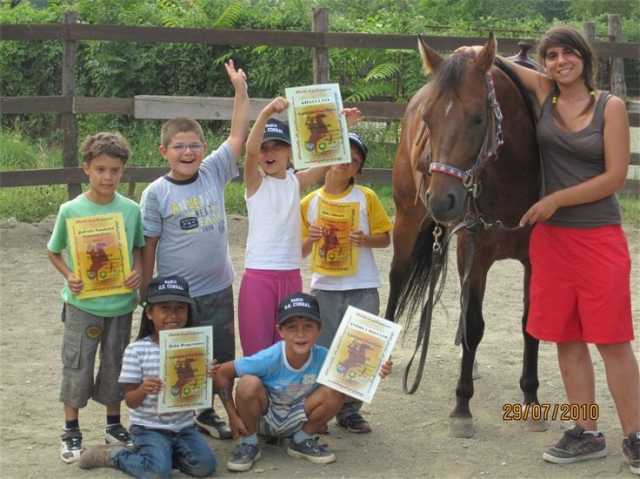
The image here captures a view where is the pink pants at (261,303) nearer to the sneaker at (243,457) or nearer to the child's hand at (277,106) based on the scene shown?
the sneaker at (243,457)

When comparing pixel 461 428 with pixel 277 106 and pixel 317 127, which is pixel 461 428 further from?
pixel 277 106

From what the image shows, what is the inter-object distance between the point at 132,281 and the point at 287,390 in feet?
2.76

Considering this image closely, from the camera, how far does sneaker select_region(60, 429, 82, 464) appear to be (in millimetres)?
3775

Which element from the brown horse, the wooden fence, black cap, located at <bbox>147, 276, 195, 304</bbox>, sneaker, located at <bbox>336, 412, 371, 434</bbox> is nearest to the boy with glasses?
black cap, located at <bbox>147, 276, 195, 304</bbox>

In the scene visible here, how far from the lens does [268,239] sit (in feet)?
13.5

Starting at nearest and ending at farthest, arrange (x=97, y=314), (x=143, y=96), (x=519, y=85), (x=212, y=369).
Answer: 1. (x=212, y=369)
2. (x=97, y=314)
3. (x=519, y=85)
4. (x=143, y=96)

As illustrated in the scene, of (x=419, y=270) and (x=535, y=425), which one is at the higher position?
(x=419, y=270)

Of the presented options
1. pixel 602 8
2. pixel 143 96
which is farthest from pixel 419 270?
pixel 602 8

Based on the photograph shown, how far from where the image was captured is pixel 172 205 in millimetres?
3988

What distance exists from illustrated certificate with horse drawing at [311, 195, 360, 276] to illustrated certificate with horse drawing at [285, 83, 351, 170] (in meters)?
0.31

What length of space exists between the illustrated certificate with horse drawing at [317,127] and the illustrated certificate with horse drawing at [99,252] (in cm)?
88

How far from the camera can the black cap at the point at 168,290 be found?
3.71m

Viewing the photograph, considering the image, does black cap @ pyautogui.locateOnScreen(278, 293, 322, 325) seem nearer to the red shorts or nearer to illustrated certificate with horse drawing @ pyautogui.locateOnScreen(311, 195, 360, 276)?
illustrated certificate with horse drawing @ pyautogui.locateOnScreen(311, 195, 360, 276)
